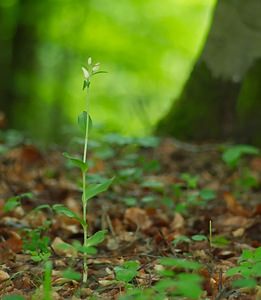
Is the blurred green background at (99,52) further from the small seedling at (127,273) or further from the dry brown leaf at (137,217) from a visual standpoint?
the small seedling at (127,273)

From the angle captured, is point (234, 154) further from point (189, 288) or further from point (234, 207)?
point (189, 288)

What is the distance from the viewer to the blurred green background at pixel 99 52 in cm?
1085

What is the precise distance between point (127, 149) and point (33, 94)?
7007mm

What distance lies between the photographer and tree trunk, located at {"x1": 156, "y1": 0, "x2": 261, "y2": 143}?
14.0 feet

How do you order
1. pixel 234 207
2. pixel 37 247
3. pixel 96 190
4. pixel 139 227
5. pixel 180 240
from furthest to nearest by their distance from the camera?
pixel 234 207 < pixel 139 227 < pixel 180 240 < pixel 37 247 < pixel 96 190

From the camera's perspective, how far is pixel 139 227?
114 inches

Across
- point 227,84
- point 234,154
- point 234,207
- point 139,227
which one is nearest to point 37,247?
point 139,227

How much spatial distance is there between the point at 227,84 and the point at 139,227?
1776 millimetres

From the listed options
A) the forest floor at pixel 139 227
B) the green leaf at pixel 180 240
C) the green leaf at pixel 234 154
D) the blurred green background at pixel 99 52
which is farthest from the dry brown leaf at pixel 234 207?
the blurred green background at pixel 99 52

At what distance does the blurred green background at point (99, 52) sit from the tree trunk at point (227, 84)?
6318mm

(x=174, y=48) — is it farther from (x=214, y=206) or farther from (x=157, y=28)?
(x=214, y=206)

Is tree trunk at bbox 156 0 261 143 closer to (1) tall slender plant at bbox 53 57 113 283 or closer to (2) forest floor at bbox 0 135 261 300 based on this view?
(2) forest floor at bbox 0 135 261 300

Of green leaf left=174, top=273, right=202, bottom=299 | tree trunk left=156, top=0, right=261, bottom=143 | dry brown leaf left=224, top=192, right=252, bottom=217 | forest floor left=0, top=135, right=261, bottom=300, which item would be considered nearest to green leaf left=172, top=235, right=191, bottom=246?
forest floor left=0, top=135, right=261, bottom=300

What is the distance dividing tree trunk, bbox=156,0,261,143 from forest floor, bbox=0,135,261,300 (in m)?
0.20
